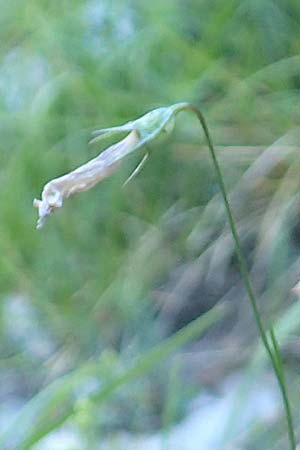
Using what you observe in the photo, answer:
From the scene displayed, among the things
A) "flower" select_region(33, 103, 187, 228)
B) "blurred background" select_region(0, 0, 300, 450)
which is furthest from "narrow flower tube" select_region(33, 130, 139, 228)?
"blurred background" select_region(0, 0, 300, 450)

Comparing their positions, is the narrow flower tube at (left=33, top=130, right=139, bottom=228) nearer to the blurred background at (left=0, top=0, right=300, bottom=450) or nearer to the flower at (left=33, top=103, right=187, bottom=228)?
the flower at (left=33, top=103, right=187, bottom=228)

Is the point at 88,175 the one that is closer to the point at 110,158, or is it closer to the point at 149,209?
the point at 110,158

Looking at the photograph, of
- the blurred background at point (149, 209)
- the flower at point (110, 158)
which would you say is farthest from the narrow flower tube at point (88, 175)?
the blurred background at point (149, 209)

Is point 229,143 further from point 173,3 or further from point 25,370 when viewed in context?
point 25,370

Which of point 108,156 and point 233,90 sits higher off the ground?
point 108,156

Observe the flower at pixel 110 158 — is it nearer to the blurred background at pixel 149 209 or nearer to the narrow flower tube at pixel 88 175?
the narrow flower tube at pixel 88 175

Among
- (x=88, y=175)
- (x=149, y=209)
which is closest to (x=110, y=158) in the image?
(x=88, y=175)

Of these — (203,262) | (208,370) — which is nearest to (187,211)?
(203,262)

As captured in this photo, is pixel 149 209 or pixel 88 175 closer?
pixel 88 175
